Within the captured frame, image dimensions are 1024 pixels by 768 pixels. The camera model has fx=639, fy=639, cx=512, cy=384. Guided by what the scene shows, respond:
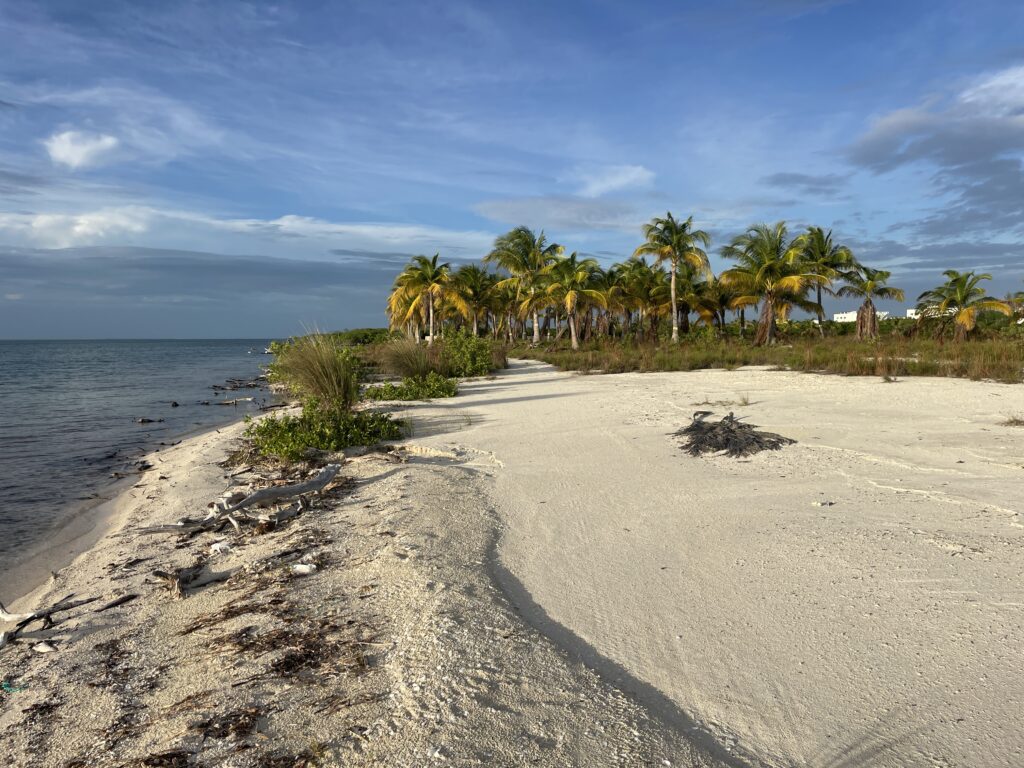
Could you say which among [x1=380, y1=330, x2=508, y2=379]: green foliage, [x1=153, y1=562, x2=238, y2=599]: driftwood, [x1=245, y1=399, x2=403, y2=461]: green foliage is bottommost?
[x1=153, y1=562, x2=238, y2=599]: driftwood

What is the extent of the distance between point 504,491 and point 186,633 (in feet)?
10.3

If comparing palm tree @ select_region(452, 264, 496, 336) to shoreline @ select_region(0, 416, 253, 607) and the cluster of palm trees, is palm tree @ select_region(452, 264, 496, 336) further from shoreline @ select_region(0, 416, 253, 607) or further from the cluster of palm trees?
shoreline @ select_region(0, 416, 253, 607)

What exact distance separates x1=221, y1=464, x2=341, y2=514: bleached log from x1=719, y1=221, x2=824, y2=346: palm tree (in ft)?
96.5

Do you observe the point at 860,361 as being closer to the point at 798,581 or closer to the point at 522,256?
the point at 798,581

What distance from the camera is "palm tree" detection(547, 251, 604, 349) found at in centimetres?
3328

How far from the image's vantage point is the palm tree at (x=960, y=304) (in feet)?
98.5

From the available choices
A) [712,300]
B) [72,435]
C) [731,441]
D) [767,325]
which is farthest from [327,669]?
[712,300]

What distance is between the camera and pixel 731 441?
7.38 metres

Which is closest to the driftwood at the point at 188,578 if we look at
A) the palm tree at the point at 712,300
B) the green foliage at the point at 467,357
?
the green foliage at the point at 467,357

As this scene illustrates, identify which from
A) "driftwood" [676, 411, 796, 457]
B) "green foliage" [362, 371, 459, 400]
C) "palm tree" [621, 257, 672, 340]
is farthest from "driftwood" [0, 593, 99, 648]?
"palm tree" [621, 257, 672, 340]

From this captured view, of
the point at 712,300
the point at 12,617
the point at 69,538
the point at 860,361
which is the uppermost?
the point at 712,300

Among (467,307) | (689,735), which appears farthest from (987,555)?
(467,307)

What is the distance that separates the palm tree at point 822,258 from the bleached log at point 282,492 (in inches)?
1338

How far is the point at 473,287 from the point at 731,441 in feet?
126
